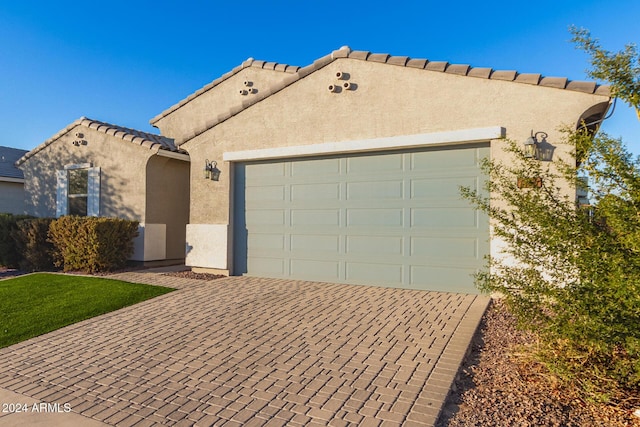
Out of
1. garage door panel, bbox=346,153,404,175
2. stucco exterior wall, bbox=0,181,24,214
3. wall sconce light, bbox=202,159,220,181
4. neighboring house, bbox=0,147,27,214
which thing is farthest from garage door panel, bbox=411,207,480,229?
stucco exterior wall, bbox=0,181,24,214

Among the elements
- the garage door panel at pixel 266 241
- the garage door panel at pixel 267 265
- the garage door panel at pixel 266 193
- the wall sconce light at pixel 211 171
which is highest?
the wall sconce light at pixel 211 171

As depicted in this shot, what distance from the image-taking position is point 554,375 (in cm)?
358

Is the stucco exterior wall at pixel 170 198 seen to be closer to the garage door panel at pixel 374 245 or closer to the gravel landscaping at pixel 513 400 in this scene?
the garage door panel at pixel 374 245

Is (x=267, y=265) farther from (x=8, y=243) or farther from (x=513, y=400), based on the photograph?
(x=8, y=243)

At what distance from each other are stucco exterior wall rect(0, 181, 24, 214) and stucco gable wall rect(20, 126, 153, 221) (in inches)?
255

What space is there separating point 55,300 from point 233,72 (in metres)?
10.8

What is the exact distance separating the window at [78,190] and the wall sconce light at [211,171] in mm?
4354

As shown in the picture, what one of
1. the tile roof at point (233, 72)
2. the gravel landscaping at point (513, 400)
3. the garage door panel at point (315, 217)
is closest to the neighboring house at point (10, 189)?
the tile roof at point (233, 72)

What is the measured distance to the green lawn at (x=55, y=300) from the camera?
5781mm

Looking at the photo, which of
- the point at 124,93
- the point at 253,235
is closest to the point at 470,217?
the point at 253,235

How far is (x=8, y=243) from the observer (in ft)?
37.1

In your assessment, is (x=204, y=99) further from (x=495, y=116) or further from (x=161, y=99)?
(x=495, y=116)

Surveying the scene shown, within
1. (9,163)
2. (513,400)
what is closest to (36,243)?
(9,163)

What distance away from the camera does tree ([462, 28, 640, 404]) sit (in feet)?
9.71
